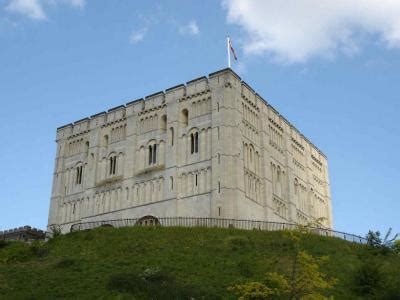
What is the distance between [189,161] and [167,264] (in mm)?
20134

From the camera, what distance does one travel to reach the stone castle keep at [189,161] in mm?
54281

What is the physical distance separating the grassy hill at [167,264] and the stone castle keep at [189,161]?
951 centimetres

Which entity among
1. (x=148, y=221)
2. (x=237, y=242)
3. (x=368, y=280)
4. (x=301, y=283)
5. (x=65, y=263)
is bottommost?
(x=301, y=283)

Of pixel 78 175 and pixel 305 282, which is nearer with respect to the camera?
pixel 305 282

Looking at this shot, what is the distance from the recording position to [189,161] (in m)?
56.2

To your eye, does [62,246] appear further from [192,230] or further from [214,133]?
[214,133]

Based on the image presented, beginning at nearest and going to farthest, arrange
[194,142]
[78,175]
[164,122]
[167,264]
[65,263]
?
1. [167,264]
2. [65,263]
3. [194,142]
4. [164,122]
5. [78,175]

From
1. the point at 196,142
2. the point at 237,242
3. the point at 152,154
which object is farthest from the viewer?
the point at 152,154

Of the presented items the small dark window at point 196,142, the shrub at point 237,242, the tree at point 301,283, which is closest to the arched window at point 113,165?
the small dark window at point 196,142

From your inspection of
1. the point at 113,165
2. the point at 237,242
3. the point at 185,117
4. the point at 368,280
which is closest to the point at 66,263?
the point at 237,242

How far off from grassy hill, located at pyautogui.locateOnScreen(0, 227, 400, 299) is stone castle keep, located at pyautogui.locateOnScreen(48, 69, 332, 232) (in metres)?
9.51

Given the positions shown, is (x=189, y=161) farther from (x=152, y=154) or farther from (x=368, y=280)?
(x=368, y=280)

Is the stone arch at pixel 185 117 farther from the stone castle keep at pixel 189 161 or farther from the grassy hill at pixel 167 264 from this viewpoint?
the grassy hill at pixel 167 264

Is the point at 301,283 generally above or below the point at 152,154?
below
